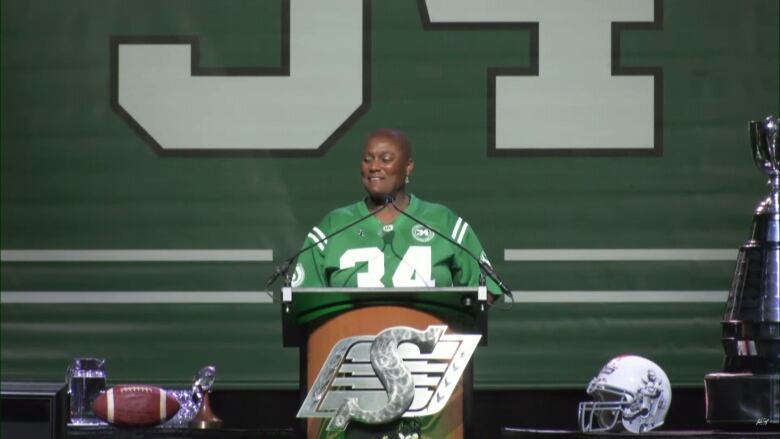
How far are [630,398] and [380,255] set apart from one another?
81cm

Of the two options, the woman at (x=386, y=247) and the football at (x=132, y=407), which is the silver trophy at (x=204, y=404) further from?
the woman at (x=386, y=247)

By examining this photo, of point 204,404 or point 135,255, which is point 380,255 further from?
point 135,255

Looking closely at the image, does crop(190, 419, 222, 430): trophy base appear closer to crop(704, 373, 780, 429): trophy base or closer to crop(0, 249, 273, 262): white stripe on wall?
crop(0, 249, 273, 262): white stripe on wall

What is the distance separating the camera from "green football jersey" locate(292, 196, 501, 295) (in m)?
4.15

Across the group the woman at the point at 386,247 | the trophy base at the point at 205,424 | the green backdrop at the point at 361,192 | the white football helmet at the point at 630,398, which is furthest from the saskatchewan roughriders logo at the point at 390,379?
the green backdrop at the point at 361,192

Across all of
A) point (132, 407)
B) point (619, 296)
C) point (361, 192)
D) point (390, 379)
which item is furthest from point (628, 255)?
point (390, 379)

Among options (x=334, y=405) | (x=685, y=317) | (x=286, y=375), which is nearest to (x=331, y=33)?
(x=286, y=375)

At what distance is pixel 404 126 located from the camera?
5473mm


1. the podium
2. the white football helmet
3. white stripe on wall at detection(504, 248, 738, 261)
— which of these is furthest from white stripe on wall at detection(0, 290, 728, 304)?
the podium

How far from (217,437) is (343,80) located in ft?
5.94

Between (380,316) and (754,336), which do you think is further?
(380,316)

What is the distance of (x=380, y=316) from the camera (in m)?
3.35

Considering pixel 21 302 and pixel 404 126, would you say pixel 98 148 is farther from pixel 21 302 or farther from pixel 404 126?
pixel 404 126

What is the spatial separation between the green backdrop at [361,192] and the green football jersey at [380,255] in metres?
1.22
